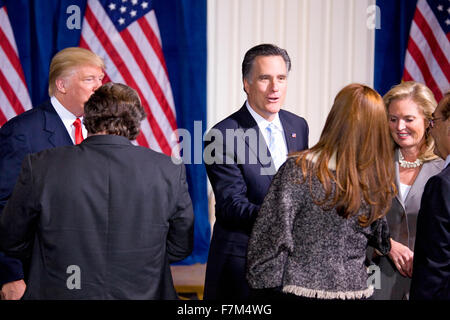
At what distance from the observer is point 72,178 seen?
2184mm

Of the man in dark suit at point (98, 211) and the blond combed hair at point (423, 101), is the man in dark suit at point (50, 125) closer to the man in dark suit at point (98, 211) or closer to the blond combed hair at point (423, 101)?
the man in dark suit at point (98, 211)

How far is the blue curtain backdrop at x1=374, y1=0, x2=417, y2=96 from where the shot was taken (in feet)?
18.3

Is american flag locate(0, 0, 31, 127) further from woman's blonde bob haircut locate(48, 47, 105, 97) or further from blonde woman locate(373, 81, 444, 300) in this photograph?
blonde woman locate(373, 81, 444, 300)

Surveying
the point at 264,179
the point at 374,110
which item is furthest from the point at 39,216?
the point at 374,110

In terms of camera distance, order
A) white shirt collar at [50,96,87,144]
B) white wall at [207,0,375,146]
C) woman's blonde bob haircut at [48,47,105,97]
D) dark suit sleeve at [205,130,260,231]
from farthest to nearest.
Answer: white wall at [207,0,375,146] → woman's blonde bob haircut at [48,47,105,97] → white shirt collar at [50,96,87,144] → dark suit sleeve at [205,130,260,231]

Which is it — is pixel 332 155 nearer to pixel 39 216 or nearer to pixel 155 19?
pixel 39 216

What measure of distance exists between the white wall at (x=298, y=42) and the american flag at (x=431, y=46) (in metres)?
0.40

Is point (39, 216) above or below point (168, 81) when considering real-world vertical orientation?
below

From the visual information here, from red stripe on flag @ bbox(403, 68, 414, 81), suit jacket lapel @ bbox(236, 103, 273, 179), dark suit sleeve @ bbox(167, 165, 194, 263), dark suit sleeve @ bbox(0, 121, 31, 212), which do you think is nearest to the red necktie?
dark suit sleeve @ bbox(0, 121, 31, 212)

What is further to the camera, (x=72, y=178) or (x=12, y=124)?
(x=12, y=124)

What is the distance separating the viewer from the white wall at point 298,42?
5.68 meters

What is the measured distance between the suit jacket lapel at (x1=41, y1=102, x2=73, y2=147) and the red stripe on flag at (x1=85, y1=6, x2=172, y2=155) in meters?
2.56

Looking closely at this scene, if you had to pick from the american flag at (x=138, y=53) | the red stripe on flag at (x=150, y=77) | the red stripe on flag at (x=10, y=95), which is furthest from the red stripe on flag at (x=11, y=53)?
the red stripe on flag at (x=150, y=77)

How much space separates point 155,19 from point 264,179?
3318mm
